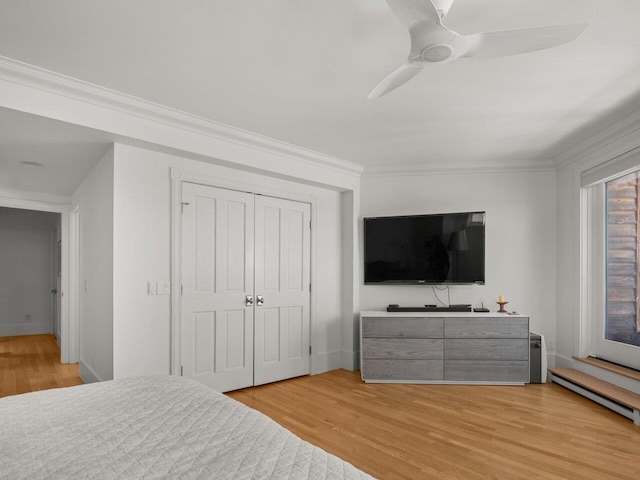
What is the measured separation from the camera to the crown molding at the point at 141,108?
8.29 ft

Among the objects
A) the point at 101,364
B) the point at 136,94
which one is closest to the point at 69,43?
the point at 136,94

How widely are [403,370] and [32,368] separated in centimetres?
454

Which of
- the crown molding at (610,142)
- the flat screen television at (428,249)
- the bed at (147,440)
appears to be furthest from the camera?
the flat screen television at (428,249)

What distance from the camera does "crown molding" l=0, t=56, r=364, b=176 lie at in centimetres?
253

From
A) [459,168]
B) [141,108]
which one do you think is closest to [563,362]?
[459,168]

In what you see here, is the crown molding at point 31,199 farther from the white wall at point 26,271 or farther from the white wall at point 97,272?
the white wall at point 26,271

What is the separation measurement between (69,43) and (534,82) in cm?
294

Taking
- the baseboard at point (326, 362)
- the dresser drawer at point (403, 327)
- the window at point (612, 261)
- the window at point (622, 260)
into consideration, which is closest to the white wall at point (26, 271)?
the baseboard at point (326, 362)

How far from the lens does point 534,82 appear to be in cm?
276

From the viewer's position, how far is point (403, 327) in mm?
4309

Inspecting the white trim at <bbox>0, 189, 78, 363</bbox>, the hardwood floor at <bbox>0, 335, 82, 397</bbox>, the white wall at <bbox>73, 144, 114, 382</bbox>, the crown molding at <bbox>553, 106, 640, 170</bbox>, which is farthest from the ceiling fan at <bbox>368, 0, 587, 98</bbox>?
the white trim at <bbox>0, 189, 78, 363</bbox>

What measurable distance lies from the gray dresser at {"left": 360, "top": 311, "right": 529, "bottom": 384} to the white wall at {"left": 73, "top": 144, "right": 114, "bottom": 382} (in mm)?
2492

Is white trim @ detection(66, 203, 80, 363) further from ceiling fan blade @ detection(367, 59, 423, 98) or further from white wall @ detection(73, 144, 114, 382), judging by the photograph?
ceiling fan blade @ detection(367, 59, 423, 98)

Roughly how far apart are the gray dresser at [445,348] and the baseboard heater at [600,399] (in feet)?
1.11
